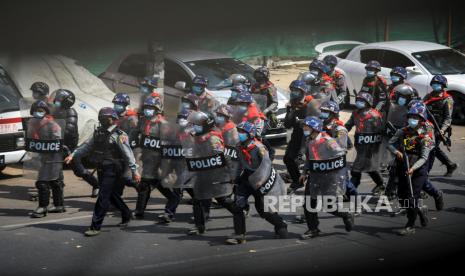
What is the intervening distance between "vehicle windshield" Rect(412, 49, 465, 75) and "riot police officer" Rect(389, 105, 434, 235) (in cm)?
753

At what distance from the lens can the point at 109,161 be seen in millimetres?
8734

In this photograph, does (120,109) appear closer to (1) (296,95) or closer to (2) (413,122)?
(1) (296,95)

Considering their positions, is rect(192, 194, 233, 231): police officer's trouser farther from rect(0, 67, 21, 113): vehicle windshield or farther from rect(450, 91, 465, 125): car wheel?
rect(450, 91, 465, 125): car wheel

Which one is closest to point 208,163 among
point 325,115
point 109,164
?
point 109,164

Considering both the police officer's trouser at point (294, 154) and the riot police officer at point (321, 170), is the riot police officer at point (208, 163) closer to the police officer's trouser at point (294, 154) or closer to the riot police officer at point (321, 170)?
the riot police officer at point (321, 170)

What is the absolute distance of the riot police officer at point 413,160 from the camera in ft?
28.5

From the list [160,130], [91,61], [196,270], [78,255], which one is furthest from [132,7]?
[160,130]

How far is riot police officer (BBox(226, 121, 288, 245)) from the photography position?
823 centimetres

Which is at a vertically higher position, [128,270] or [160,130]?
[160,130]

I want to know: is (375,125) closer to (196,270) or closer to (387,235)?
(387,235)

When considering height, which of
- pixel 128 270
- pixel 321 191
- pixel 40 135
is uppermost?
pixel 40 135

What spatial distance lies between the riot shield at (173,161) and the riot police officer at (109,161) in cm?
71

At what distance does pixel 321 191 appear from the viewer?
330 inches

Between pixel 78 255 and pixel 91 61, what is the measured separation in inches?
261
